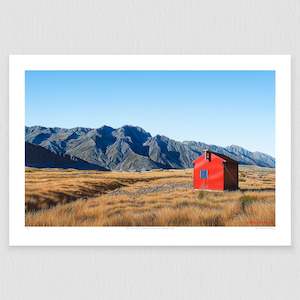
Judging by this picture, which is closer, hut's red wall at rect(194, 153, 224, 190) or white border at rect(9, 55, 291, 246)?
white border at rect(9, 55, 291, 246)

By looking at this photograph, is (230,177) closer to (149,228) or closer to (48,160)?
(149,228)

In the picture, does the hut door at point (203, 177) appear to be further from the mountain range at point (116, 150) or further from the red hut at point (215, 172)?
the mountain range at point (116, 150)

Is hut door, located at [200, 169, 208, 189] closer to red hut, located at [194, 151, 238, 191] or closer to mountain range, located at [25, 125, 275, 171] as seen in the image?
red hut, located at [194, 151, 238, 191]

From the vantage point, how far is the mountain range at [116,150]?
4.92m

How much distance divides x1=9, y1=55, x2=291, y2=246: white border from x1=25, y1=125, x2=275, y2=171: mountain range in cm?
16

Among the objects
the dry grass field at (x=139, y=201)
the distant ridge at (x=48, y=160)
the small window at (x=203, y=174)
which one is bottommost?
the dry grass field at (x=139, y=201)

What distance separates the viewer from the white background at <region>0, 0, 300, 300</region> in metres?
4.84

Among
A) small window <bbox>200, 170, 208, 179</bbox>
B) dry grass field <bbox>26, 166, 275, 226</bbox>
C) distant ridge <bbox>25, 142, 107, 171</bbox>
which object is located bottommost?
dry grass field <bbox>26, 166, 275, 226</bbox>

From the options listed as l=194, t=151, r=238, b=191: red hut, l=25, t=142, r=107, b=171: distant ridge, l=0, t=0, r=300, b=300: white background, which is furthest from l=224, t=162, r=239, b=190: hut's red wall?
l=25, t=142, r=107, b=171: distant ridge

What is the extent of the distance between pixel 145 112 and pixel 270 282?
2.14 metres

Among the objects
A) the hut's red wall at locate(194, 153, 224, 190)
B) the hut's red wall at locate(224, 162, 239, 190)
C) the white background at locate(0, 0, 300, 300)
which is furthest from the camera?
the hut's red wall at locate(224, 162, 239, 190)

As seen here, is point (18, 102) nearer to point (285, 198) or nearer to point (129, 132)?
point (129, 132)
